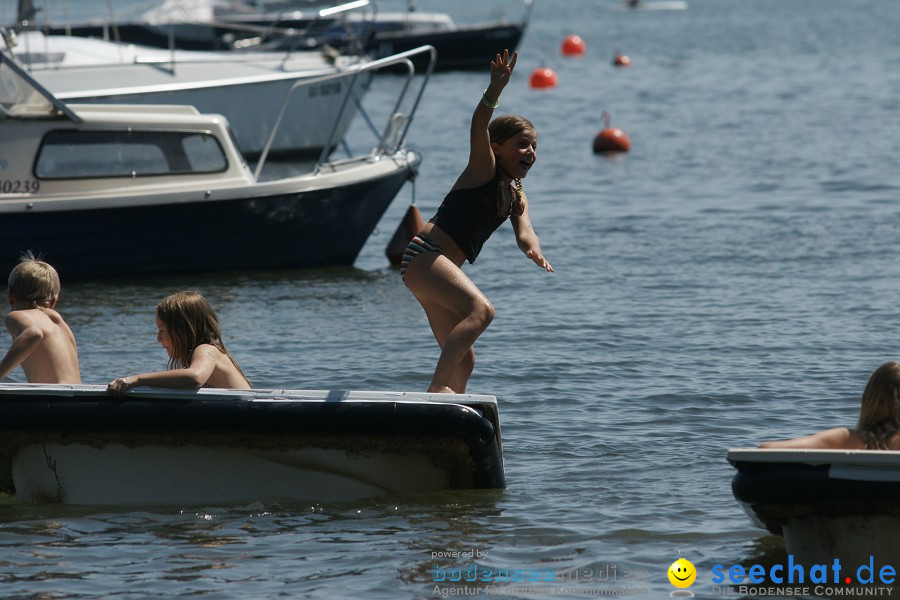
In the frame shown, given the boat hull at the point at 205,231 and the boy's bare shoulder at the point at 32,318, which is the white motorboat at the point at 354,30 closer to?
the boat hull at the point at 205,231

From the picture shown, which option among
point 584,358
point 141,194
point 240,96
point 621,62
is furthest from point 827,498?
point 621,62

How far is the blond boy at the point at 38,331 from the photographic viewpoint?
7328mm

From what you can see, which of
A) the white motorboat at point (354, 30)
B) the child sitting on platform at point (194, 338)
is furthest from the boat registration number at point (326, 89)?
the child sitting on platform at point (194, 338)

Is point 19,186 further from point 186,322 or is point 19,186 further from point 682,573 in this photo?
point 682,573

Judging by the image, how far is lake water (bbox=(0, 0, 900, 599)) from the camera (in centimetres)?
665

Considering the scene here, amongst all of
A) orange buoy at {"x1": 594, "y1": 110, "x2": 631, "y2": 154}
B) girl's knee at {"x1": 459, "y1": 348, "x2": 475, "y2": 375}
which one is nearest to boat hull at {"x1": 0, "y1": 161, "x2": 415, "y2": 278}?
girl's knee at {"x1": 459, "y1": 348, "x2": 475, "y2": 375}

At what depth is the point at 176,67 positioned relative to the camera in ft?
68.1

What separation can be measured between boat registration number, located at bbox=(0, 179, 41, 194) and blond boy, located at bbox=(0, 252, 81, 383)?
5.91 meters

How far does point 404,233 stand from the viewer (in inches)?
593

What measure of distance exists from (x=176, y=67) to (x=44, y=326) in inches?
547

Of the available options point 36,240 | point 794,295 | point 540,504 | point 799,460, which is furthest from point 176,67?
point 799,460

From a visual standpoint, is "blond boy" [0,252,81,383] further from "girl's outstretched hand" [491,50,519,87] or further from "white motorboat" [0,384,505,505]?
"girl's outstretched hand" [491,50,519,87]

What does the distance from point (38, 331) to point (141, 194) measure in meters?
6.17

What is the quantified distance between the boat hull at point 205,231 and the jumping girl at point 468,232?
23.2 ft
